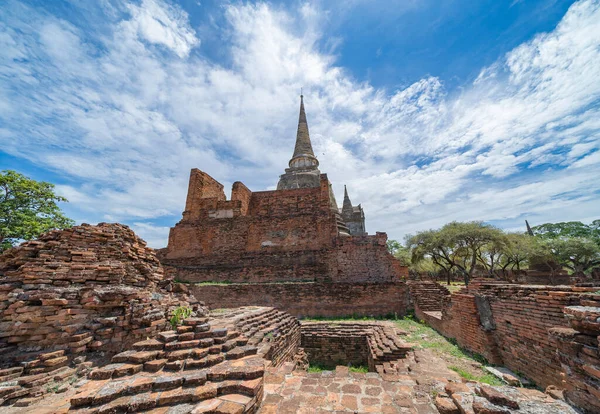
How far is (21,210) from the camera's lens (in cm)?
1337

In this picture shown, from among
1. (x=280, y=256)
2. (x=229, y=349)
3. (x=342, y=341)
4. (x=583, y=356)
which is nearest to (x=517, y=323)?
(x=583, y=356)

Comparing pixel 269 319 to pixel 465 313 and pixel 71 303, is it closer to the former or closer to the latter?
pixel 71 303

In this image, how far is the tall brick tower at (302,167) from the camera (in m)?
24.2

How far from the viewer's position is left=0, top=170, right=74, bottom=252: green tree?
500 inches

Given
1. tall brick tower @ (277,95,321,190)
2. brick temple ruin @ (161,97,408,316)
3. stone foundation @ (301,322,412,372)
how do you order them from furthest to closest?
tall brick tower @ (277,95,321,190) → brick temple ruin @ (161,97,408,316) → stone foundation @ (301,322,412,372)

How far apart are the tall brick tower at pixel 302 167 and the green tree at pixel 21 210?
16934 mm

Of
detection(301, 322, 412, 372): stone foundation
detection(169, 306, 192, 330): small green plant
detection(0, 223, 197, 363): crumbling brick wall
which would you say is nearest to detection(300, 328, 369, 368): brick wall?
detection(301, 322, 412, 372): stone foundation

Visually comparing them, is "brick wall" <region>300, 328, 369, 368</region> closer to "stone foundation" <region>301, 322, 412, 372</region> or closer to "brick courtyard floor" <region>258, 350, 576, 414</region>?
"stone foundation" <region>301, 322, 412, 372</region>

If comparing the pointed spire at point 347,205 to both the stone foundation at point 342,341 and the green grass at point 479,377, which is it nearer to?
the stone foundation at point 342,341

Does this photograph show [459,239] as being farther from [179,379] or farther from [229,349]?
[179,379]

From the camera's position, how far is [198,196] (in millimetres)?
16766

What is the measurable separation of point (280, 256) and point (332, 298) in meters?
4.44

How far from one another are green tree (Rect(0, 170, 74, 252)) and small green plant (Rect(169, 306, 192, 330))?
44.0 ft

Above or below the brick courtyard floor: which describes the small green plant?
above
